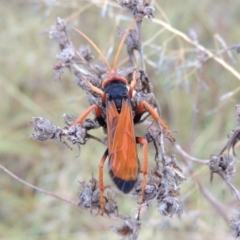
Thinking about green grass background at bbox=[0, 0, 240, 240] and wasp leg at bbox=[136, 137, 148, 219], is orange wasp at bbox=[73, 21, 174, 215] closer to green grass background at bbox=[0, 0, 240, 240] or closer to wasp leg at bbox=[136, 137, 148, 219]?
wasp leg at bbox=[136, 137, 148, 219]

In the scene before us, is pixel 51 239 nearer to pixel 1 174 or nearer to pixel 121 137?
pixel 1 174

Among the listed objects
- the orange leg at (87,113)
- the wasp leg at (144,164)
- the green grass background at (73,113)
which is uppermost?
the green grass background at (73,113)

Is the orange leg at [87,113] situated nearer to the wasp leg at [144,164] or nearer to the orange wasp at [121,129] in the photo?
the orange wasp at [121,129]

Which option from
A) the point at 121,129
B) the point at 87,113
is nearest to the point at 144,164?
the point at 121,129

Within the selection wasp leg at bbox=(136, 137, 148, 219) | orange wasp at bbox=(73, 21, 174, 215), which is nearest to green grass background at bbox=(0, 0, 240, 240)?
orange wasp at bbox=(73, 21, 174, 215)

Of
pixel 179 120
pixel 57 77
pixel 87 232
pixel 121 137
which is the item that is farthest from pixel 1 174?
pixel 121 137

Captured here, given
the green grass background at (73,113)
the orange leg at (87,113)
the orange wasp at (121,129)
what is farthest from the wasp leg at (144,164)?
the green grass background at (73,113)
